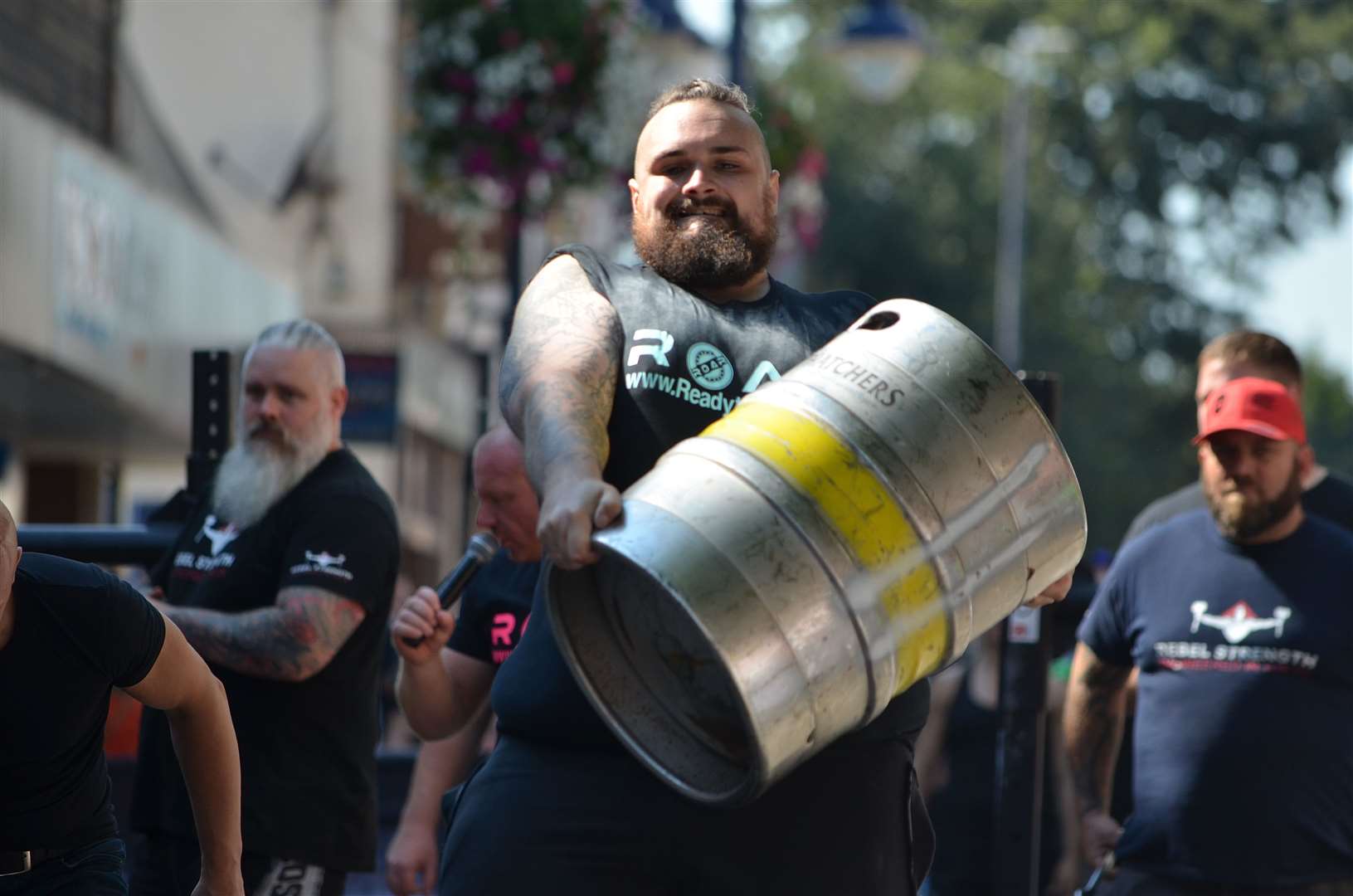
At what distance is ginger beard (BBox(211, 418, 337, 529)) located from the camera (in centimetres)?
550

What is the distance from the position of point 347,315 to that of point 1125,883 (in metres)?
18.2

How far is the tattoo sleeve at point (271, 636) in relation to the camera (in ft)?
17.0

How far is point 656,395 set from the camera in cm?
360

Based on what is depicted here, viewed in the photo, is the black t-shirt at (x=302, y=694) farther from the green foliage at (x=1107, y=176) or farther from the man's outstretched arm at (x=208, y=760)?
the green foliage at (x=1107, y=176)

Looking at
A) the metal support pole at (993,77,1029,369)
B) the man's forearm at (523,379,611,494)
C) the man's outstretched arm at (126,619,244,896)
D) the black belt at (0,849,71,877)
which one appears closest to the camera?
the man's forearm at (523,379,611,494)

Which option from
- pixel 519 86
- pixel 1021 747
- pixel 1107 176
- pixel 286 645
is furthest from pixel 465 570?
pixel 1107 176

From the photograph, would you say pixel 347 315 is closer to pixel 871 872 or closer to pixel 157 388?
pixel 157 388

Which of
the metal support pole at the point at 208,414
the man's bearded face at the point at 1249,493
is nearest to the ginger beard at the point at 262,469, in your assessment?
the metal support pole at the point at 208,414

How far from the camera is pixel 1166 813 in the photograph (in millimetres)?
5344

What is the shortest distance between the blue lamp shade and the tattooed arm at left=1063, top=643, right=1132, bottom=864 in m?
→ 14.6

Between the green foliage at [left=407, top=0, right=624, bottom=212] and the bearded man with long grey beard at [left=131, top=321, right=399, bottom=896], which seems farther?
the green foliage at [left=407, top=0, right=624, bottom=212]

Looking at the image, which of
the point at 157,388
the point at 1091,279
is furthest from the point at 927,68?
the point at 157,388

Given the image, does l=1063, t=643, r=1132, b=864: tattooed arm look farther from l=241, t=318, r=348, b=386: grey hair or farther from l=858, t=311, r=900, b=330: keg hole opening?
l=858, t=311, r=900, b=330: keg hole opening

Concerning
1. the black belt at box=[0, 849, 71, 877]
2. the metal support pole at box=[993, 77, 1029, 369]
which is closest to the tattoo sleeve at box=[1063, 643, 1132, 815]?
the black belt at box=[0, 849, 71, 877]
